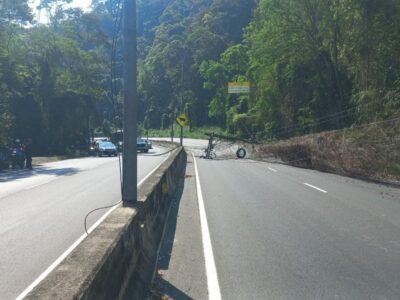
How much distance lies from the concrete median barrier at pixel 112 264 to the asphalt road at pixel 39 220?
1.46 metres

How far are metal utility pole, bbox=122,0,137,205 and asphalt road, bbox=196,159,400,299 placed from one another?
1.73 meters

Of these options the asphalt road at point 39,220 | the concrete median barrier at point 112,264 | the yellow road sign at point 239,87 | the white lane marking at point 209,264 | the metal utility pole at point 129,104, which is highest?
the yellow road sign at point 239,87

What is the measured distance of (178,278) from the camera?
7.08 metres

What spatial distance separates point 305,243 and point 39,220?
5.85 metres

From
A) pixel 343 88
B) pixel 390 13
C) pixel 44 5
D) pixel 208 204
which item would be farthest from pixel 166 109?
pixel 208 204

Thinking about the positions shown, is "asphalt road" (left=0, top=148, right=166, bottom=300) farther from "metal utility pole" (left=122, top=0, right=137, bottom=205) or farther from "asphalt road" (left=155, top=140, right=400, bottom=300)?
"asphalt road" (left=155, top=140, right=400, bottom=300)

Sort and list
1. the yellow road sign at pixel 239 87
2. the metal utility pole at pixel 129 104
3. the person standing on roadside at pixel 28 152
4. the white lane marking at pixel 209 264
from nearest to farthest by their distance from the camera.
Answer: the white lane marking at pixel 209 264 → the metal utility pole at pixel 129 104 → the person standing on roadside at pixel 28 152 → the yellow road sign at pixel 239 87

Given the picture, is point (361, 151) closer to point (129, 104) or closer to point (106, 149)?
point (129, 104)

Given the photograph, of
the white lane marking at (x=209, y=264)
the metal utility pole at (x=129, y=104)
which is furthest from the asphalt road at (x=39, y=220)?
→ the white lane marking at (x=209, y=264)

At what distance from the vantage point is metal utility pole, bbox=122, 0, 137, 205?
7.93 m

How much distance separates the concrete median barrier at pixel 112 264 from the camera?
4.18 m

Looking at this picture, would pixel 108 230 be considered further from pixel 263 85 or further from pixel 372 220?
pixel 263 85

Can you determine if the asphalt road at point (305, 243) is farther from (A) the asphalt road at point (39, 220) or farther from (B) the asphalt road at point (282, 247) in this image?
(A) the asphalt road at point (39, 220)

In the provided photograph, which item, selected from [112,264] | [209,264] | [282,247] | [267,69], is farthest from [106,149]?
[112,264]
